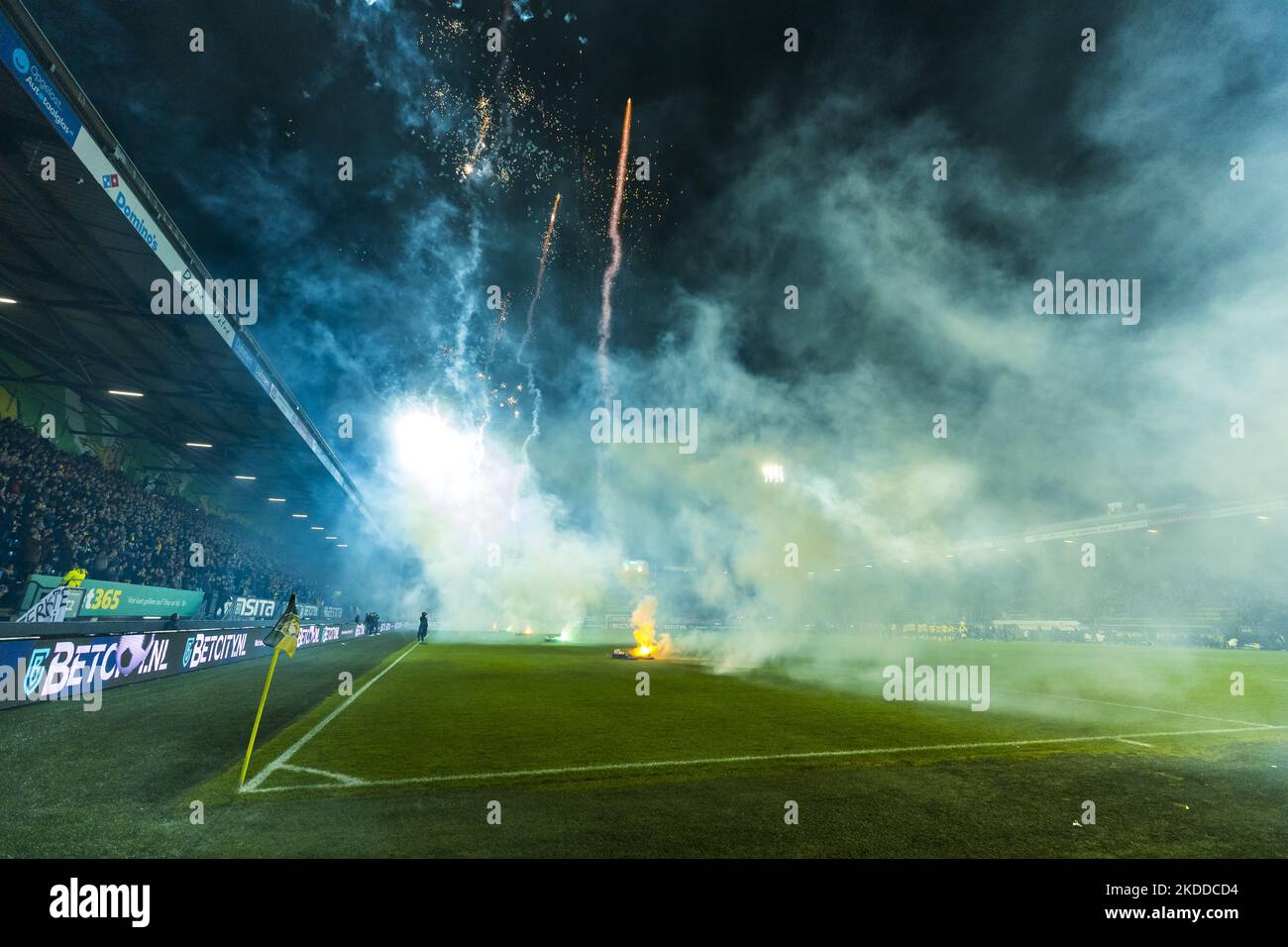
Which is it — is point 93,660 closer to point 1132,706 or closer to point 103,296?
point 103,296

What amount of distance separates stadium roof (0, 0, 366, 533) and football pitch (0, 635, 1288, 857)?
9287 mm

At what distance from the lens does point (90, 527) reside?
20.3 meters

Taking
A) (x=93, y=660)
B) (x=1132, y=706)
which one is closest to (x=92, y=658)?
(x=93, y=660)

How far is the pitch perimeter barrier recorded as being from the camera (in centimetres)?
976

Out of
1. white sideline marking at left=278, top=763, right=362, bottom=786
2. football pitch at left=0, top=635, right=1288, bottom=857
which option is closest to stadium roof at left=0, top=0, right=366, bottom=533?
football pitch at left=0, top=635, right=1288, bottom=857

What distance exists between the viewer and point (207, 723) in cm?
946

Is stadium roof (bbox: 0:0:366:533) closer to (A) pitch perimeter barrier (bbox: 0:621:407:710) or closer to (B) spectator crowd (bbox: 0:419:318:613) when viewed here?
(B) spectator crowd (bbox: 0:419:318:613)

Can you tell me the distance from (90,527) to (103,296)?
941 cm

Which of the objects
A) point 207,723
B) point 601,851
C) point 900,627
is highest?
point 601,851
